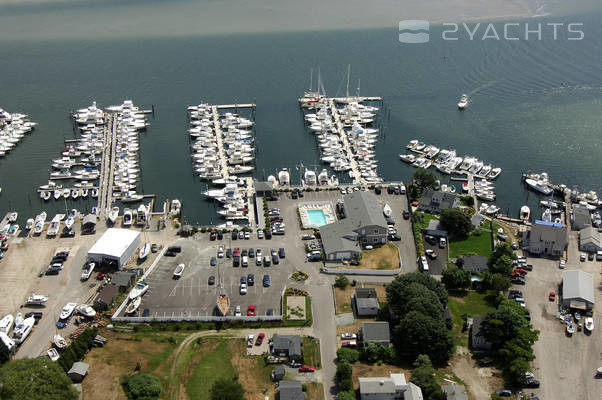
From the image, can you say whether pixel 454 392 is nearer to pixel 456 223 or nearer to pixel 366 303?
pixel 366 303

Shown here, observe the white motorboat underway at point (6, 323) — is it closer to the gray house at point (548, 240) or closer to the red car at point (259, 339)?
the red car at point (259, 339)

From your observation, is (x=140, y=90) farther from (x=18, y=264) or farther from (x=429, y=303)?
(x=429, y=303)

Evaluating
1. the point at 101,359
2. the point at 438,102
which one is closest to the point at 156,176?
the point at 101,359

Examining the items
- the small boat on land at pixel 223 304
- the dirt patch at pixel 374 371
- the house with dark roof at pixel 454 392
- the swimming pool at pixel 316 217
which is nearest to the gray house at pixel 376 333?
the dirt patch at pixel 374 371

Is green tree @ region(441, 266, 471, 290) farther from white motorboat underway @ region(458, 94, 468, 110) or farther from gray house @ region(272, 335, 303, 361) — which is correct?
white motorboat underway @ region(458, 94, 468, 110)

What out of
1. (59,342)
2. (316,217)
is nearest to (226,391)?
(59,342)

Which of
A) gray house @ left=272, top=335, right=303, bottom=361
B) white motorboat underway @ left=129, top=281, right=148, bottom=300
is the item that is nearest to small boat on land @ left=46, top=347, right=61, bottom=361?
white motorboat underway @ left=129, top=281, right=148, bottom=300
